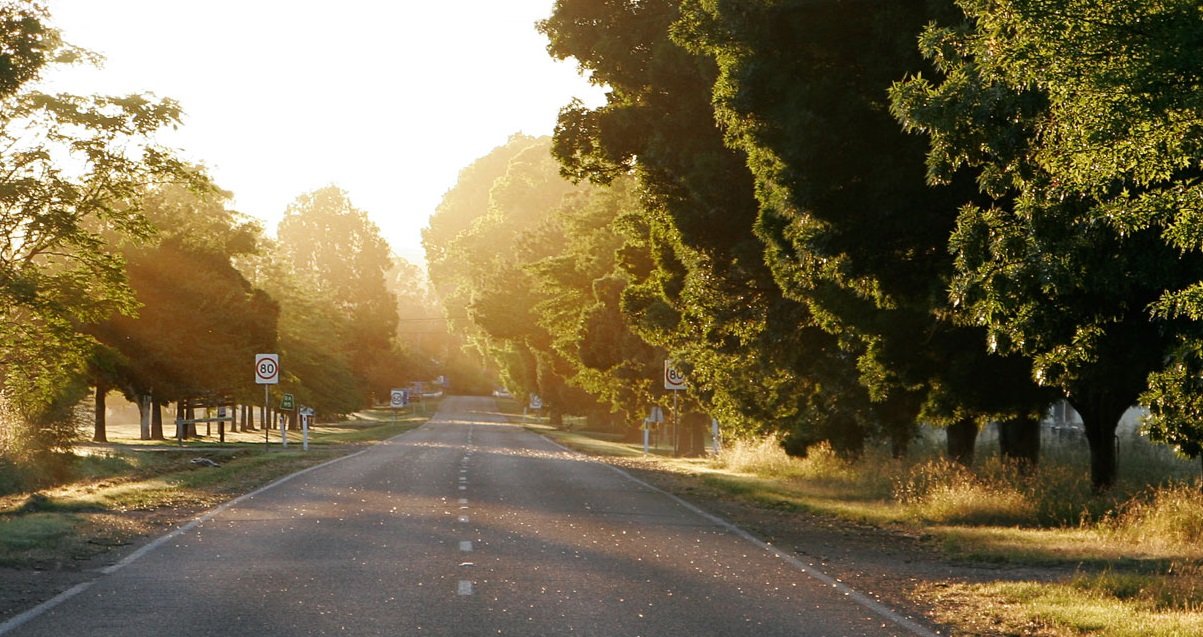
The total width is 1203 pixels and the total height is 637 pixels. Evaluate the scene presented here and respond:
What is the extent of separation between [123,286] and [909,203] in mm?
23070

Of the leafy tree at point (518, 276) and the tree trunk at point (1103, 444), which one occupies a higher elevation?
the leafy tree at point (518, 276)

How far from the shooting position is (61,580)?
12.7 m

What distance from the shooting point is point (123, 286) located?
3488 centimetres

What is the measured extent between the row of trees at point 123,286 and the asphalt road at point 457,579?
11.8m

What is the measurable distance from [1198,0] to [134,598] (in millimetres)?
9560

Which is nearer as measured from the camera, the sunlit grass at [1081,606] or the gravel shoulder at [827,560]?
the sunlit grass at [1081,606]

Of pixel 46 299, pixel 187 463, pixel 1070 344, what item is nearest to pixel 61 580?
pixel 1070 344

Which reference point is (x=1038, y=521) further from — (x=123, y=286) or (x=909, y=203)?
(x=123, y=286)

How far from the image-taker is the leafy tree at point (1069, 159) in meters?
10.3

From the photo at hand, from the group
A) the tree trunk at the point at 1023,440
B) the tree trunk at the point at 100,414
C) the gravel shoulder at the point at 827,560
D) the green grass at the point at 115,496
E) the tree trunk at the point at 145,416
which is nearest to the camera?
the gravel shoulder at the point at 827,560

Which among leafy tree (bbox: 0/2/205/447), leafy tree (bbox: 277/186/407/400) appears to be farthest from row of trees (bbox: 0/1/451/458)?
leafy tree (bbox: 277/186/407/400)

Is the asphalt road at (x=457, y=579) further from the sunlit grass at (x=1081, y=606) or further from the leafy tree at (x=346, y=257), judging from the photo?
the leafy tree at (x=346, y=257)

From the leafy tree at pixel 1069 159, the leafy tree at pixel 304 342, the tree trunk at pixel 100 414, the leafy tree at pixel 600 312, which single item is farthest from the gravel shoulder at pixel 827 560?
the leafy tree at pixel 304 342

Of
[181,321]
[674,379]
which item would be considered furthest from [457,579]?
[181,321]
